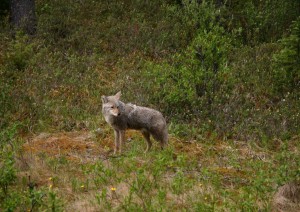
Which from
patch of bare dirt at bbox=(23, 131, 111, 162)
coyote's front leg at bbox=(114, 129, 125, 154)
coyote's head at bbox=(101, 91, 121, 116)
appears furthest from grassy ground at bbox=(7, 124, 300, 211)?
coyote's head at bbox=(101, 91, 121, 116)

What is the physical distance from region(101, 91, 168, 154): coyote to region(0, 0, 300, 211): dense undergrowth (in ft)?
1.46

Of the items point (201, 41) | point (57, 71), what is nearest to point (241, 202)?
point (201, 41)

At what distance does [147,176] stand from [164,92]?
5130mm

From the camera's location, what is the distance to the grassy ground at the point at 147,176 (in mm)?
7254

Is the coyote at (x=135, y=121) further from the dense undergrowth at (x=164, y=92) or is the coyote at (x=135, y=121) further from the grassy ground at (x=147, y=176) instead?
the dense undergrowth at (x=164, y=92)

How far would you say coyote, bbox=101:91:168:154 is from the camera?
A: 984 cm

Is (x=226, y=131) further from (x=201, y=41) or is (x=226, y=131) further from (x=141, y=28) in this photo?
(x=141, y=28)

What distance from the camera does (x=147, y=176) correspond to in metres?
8.05

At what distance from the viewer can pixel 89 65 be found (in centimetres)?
1547

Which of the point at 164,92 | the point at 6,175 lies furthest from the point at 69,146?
the point at 164,92

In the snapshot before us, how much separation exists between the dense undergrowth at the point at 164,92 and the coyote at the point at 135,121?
446 millimetres

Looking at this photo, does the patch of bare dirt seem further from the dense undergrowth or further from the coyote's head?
the coyote's head

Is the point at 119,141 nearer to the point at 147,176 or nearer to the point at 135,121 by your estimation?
the point at 135,121

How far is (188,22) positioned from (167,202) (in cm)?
958
